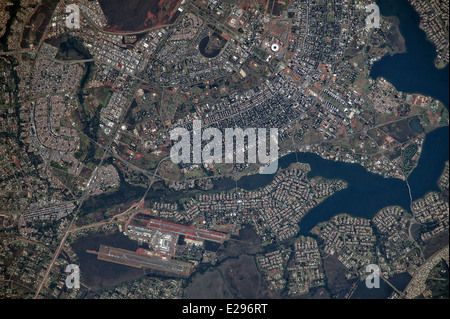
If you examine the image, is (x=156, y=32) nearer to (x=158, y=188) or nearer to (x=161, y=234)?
(x=158, y=188)

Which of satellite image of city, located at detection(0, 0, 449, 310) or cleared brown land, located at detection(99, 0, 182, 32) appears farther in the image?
satellite image of city, located at detection(0, 0, 449, 310)

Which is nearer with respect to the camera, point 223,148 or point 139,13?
point 139,13

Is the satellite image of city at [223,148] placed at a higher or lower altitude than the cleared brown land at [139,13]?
lower

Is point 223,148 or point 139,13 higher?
point 139,13

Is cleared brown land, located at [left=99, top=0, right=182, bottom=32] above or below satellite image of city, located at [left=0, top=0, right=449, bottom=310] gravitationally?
above

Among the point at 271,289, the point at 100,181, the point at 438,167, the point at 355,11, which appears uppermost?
the point at 355,11

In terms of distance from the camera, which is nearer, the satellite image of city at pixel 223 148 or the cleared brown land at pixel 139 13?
the cleared brown land at pixel 139 13
